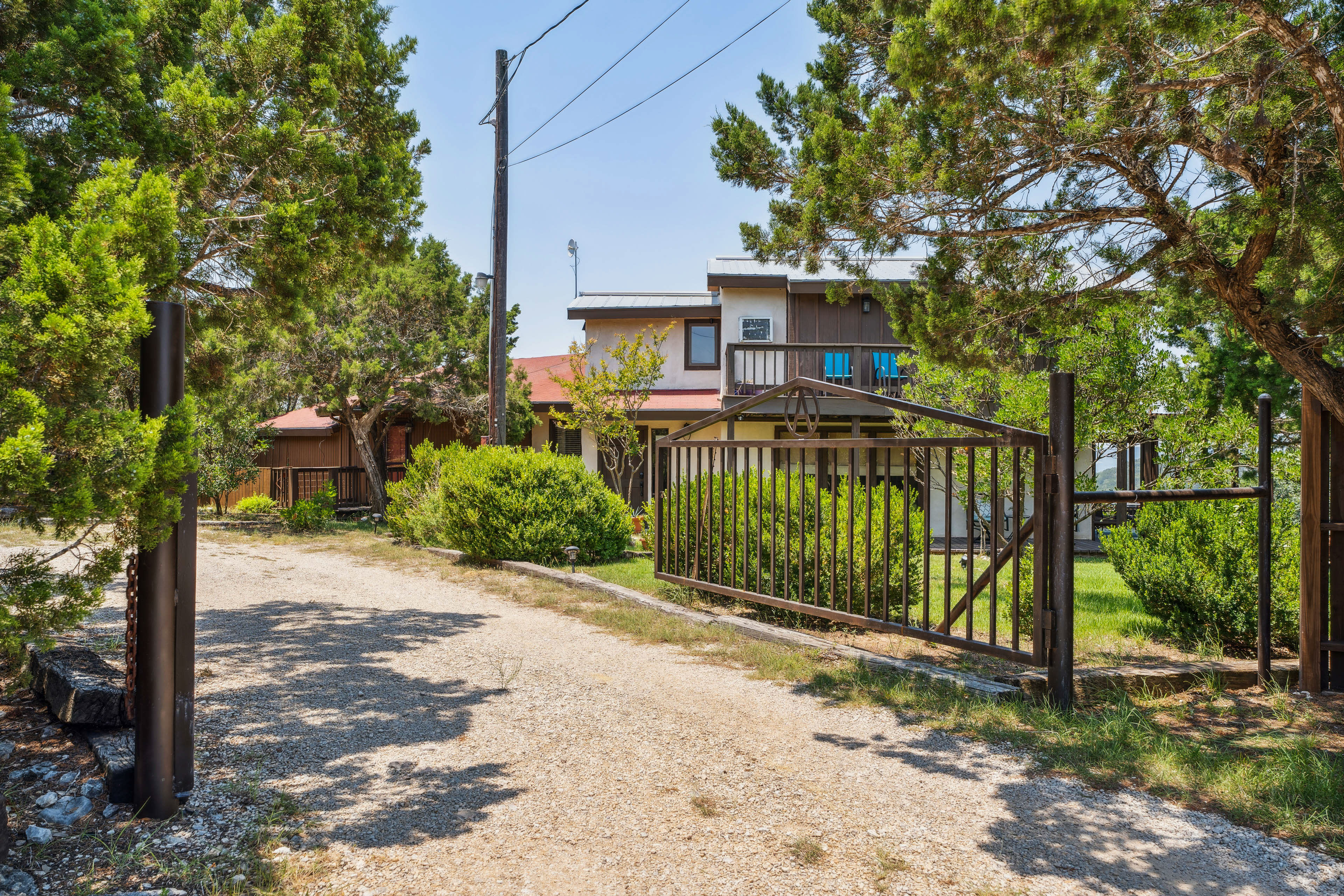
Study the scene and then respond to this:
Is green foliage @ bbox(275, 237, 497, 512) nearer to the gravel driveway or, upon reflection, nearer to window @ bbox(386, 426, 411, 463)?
window @ bbox(386, 426, 411, 463)

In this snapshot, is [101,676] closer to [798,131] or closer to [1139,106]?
[798,131]

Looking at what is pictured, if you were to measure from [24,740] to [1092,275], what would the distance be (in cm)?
723

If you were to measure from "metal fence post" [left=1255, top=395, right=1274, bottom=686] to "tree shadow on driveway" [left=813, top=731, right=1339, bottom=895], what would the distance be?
2.67 m

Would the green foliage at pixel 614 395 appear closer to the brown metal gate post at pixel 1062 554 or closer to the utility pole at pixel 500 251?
the utility pole at pixel 500 251

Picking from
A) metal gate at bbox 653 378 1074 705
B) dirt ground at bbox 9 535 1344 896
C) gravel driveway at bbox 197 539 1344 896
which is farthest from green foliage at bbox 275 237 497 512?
dirt ground at bbox 9 535 1344 896

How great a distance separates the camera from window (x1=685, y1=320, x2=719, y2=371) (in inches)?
767

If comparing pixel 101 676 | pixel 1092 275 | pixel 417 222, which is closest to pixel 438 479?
pixel 417 222

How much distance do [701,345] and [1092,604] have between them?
40.8 ft

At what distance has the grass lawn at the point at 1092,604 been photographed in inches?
253

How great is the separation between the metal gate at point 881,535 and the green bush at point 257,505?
1486cm

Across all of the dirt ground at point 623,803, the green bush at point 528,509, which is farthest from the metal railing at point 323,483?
the dirt ground at point 623,803

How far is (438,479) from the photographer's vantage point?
13.7 m

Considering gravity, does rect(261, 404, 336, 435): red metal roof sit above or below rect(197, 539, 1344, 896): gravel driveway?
above

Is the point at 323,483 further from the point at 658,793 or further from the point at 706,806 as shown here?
the point at 706,806
